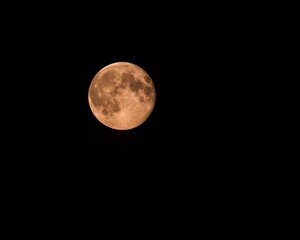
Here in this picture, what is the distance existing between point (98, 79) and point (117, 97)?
0.38 m

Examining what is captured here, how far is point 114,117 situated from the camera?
3.04 meters

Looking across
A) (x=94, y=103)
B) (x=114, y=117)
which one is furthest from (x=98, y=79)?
(x=114, y=117)

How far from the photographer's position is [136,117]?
309 cm

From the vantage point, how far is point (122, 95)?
9.73 feet

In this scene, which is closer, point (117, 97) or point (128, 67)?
point (117, 97)

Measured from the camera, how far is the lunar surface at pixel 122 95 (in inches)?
117

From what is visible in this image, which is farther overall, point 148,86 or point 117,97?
point 148,86

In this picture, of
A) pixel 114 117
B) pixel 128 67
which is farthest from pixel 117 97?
pixel 128 67

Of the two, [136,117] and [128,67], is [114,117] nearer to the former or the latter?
[136,117]

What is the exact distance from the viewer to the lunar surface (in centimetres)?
297

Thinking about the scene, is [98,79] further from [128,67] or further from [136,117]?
[136,117]

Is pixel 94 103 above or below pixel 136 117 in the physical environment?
above

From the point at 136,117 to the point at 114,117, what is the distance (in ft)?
0.84

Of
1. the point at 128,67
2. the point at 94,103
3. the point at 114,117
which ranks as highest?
the point at 128,67
